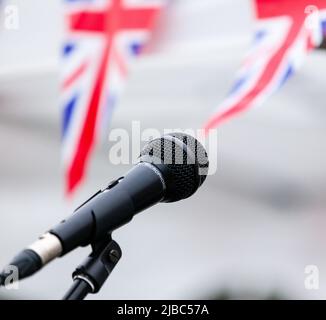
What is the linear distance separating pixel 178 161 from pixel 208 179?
2145mm

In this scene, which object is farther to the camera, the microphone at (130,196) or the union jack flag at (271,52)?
the union jack flag at (271,52)

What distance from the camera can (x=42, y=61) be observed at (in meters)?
3.66

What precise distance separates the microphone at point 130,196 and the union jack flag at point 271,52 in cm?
206

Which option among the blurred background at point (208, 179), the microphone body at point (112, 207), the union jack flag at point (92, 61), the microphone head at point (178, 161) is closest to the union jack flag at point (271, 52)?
the blurred background at point (208, 179)

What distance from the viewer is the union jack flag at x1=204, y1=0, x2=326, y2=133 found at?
10.9 feet

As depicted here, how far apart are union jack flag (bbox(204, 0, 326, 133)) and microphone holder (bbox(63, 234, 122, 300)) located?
2.25 metres

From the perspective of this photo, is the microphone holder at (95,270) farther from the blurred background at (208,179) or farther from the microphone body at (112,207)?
the blurred background at (208,179)

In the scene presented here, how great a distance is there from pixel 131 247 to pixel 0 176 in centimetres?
75

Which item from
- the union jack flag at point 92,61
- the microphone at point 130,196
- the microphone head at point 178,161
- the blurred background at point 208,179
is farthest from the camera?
the union jack flag at point 92,61

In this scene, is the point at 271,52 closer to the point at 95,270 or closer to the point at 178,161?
the point at 178,161

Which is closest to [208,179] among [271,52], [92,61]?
[271,52]

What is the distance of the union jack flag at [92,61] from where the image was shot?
3527 mm
